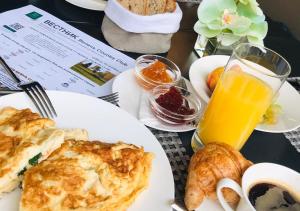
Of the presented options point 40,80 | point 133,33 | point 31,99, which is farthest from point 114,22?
point 31,99

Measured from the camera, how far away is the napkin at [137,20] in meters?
1.21

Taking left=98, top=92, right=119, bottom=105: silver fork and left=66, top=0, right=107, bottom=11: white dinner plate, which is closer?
left=98, top=92, right=119, bottom=105: silver fork

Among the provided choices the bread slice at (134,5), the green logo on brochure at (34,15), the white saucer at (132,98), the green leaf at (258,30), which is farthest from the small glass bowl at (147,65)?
the green logo on brochure at (34,15)

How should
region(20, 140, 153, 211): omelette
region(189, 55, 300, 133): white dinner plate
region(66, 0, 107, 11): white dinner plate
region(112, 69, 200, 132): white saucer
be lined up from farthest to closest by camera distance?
region(66, 0, 107, 11): white dinner plate, region(189, 55, 300, 133): white dinner plate, region(112, 69, 200, 132): white saucer, region(20, 140, 153, 211): omelette

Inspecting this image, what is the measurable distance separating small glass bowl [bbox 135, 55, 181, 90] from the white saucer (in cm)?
2

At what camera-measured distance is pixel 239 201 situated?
2.45ft

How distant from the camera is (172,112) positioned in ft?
3.19

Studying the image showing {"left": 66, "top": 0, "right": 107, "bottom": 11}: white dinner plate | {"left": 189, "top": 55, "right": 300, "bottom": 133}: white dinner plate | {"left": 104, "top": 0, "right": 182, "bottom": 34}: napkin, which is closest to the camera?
{"left": 189, "top": 55, "right": 300, "bottom": 133}: white dinner plate

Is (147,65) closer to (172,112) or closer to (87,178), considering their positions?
(172,112)

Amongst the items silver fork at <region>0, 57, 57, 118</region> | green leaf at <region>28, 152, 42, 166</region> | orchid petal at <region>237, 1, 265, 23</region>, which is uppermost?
orchid petal at <region>237, 1, 265, 23</region>

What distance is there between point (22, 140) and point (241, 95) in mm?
488

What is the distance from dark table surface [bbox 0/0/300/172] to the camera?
104 cm

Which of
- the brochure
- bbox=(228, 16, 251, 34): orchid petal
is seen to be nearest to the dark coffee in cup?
the brochure

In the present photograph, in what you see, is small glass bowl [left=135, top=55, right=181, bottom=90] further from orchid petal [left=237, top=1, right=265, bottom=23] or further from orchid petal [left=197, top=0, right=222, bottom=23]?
orchid petal [left=237, top=1, right=265, bottom=23]
